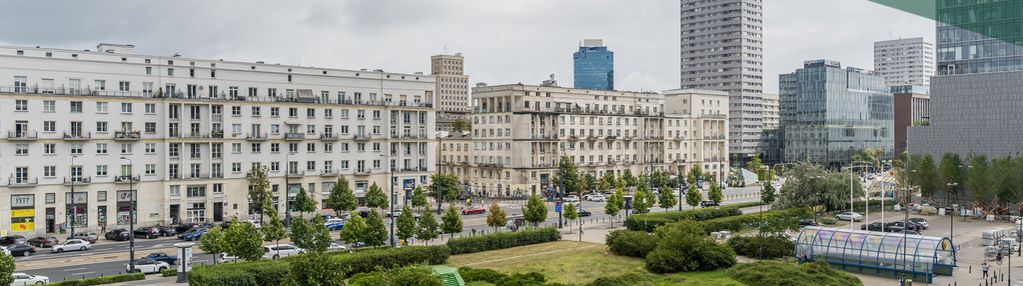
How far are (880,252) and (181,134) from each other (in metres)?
54.9

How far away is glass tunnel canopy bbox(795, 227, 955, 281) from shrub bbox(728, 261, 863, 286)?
4595 mm

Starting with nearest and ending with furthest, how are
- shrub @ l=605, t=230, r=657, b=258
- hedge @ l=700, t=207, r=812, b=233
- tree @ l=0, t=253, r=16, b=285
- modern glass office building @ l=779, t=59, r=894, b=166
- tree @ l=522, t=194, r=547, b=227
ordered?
tree @ l=0, t=253, r=16, b=285
shrub @ l=605, t=230, r=657, b=258
hedge @ l=700, t=207, r=812, b=233
tree @ l=522, t=194, r=547, b=227
modern glass office building @ l=779, t=59, r=894, b=166

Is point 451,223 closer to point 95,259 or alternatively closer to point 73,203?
point 95,259

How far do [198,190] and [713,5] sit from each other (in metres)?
130

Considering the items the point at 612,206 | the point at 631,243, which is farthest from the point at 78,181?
the point at 631,243

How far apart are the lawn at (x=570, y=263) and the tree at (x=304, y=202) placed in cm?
2407

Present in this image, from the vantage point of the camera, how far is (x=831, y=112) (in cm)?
15988

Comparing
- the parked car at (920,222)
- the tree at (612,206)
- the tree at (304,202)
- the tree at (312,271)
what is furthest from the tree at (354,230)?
the parked car at (920,222)

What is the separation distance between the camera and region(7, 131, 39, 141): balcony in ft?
210

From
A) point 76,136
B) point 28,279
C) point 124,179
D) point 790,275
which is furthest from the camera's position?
point 124,179

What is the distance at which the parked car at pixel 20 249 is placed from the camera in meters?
53.5

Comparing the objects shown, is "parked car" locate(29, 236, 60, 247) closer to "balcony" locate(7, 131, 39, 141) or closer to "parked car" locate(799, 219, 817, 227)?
"balcony" locate(7, 131, 39, 141)

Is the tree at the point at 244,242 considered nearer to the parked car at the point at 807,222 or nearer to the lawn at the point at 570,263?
the lawn at the point at 570,263

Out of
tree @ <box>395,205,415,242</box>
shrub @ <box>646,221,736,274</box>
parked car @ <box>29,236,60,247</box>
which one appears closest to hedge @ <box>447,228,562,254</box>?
tree @ <box>395,205,415,242</box>
